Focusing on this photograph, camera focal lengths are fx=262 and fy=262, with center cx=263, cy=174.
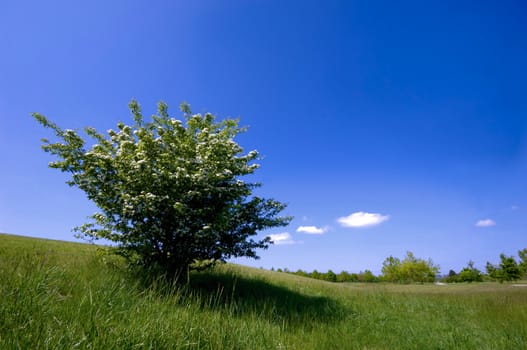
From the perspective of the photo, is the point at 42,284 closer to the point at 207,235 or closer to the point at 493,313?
the point at 207,235

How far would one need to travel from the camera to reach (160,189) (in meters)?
8.62

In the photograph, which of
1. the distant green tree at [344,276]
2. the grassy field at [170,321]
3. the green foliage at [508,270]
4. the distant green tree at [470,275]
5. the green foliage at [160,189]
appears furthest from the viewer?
the distant green tree at [344,276]

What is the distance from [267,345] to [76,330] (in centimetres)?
287

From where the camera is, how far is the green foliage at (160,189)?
8.50 meters

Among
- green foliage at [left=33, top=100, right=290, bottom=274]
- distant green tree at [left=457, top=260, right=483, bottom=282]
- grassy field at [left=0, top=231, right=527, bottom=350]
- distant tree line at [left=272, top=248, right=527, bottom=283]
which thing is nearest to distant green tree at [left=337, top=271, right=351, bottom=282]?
distant tree line at [left=272, top=248, right=527, bottom=283]

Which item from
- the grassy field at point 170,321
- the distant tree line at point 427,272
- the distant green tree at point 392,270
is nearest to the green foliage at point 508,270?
the distant tree line at point 427,272

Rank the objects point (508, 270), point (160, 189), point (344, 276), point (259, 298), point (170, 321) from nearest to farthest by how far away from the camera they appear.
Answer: point (170, 321), point (160, 189), point (259, 298), point (508, 270), point (344, 276)

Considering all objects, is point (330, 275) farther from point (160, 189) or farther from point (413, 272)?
point (160, 189)

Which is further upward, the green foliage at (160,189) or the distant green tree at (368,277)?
the green foliage at (160,189)

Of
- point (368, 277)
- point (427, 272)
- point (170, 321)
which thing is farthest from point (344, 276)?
point (170, 321)

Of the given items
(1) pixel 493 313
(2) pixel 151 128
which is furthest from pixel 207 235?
(1) pixel 493 313

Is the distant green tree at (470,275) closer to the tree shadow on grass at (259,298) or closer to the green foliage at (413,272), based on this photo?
the green foliage at (413,272)

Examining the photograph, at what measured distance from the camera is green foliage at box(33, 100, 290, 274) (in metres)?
8.50

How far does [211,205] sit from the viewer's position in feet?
30.2
